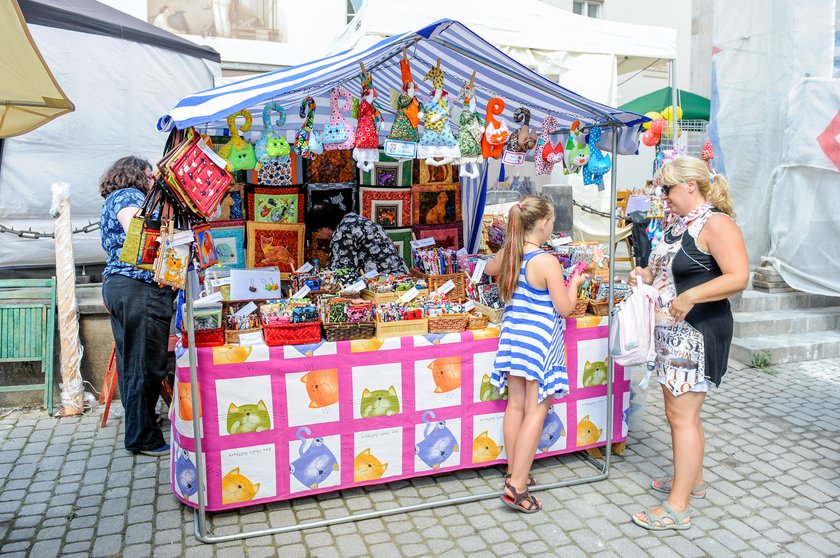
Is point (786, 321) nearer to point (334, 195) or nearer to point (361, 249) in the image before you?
point (361, 249)

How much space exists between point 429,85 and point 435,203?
1.22 m

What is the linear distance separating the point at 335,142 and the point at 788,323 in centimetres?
508

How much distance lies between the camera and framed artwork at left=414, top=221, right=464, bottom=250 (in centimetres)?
530

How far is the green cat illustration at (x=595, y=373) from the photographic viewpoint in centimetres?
380

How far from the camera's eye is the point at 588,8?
47.0 feet

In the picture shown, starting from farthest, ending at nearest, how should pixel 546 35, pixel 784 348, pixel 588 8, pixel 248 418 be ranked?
pixel 588 8 → pixel 546 35 → pixel 784 348 → pixel 248 418

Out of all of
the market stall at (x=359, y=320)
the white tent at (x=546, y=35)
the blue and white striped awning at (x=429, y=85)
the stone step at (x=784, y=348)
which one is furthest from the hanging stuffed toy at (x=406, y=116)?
the stone step at (x=784, y=348)

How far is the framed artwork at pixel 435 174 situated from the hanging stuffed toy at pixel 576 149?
1.45 m

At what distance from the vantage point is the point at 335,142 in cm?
350

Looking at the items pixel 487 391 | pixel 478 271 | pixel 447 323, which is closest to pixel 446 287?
pixel 478 271

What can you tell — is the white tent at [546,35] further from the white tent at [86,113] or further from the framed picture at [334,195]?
the framed picture at [334,195]

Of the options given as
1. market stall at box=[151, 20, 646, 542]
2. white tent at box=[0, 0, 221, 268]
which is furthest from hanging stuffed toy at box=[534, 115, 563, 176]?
Answer: white tent at box=[0, 0, 221, 268]

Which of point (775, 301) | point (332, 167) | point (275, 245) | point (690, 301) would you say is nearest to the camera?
point (690, 301)

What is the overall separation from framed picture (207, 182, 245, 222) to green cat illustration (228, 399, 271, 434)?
1811 millimetres
